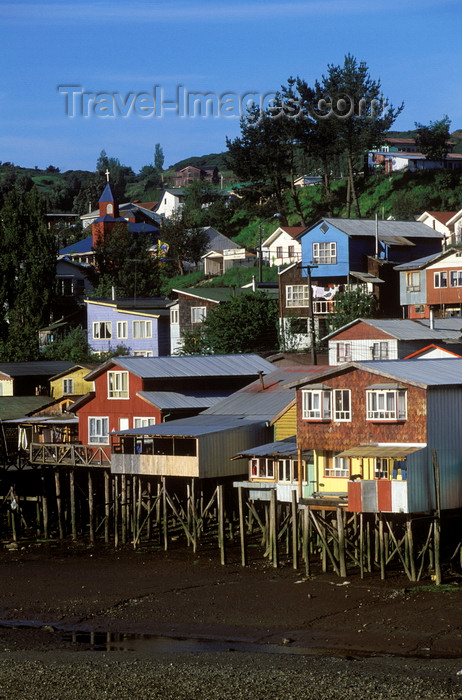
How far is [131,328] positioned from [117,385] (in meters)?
28.2

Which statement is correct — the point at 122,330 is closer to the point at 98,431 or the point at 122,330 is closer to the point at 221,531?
the point at 98,431

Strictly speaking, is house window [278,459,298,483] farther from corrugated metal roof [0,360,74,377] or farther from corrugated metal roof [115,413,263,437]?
corrugated metal roof [0,360,74,377]

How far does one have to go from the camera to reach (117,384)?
2275 inches

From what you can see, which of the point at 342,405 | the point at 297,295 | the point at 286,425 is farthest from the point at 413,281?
the point at 342,405

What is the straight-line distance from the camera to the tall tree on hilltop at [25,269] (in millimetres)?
90875

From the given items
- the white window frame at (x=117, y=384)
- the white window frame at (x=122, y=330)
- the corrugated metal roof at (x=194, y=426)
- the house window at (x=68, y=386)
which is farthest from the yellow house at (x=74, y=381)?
the white window frame at (x=122, y=330)

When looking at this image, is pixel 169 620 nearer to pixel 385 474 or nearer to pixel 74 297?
pixel 385 474

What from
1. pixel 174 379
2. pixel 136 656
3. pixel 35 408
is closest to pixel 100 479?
pixel 174 379

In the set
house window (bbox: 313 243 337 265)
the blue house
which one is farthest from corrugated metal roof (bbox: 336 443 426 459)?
house window (bbox: 313 243 337 265)

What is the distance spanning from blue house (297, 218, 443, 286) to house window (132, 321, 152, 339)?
13.4 meters

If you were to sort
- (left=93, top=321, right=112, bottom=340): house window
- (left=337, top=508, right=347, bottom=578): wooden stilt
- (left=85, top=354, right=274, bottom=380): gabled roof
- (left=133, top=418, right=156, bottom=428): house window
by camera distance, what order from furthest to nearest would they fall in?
1. (left=93, top=321, right=112, bottom=340): house window
2. (left=85, top=354, right=274, bottom=380): gabled roof
3. (left=133, top=418, right=156, bottom=428): house window
4. (left=337, top=508, right=347, bottom=578): wooden stilt

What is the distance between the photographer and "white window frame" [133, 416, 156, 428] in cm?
5616

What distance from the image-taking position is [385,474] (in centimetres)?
3938

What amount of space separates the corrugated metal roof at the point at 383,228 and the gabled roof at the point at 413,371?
38.6 meters
